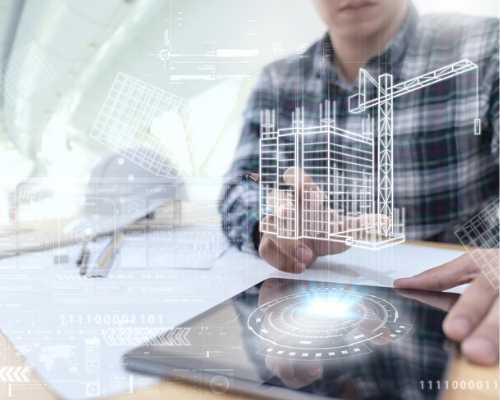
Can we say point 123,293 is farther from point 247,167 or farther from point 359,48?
point 359,48

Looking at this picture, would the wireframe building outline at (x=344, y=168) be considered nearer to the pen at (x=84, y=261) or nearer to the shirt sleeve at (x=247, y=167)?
the shirt sleeve at (x=247, y=167)

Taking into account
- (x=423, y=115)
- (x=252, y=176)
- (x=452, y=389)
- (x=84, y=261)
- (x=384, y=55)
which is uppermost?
(x=384, y=55)

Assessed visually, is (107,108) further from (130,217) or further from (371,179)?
(371,179)

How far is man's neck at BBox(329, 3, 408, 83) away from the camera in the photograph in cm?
71

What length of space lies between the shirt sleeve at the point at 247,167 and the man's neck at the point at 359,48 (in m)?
0.13

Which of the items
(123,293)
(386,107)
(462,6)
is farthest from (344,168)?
(123,293)

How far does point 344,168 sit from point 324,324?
27 cm

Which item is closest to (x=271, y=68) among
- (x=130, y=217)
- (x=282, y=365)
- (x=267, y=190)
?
(x=267, y=190)

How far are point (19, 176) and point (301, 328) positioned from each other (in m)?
0.55

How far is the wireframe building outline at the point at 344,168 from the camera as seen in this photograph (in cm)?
71
